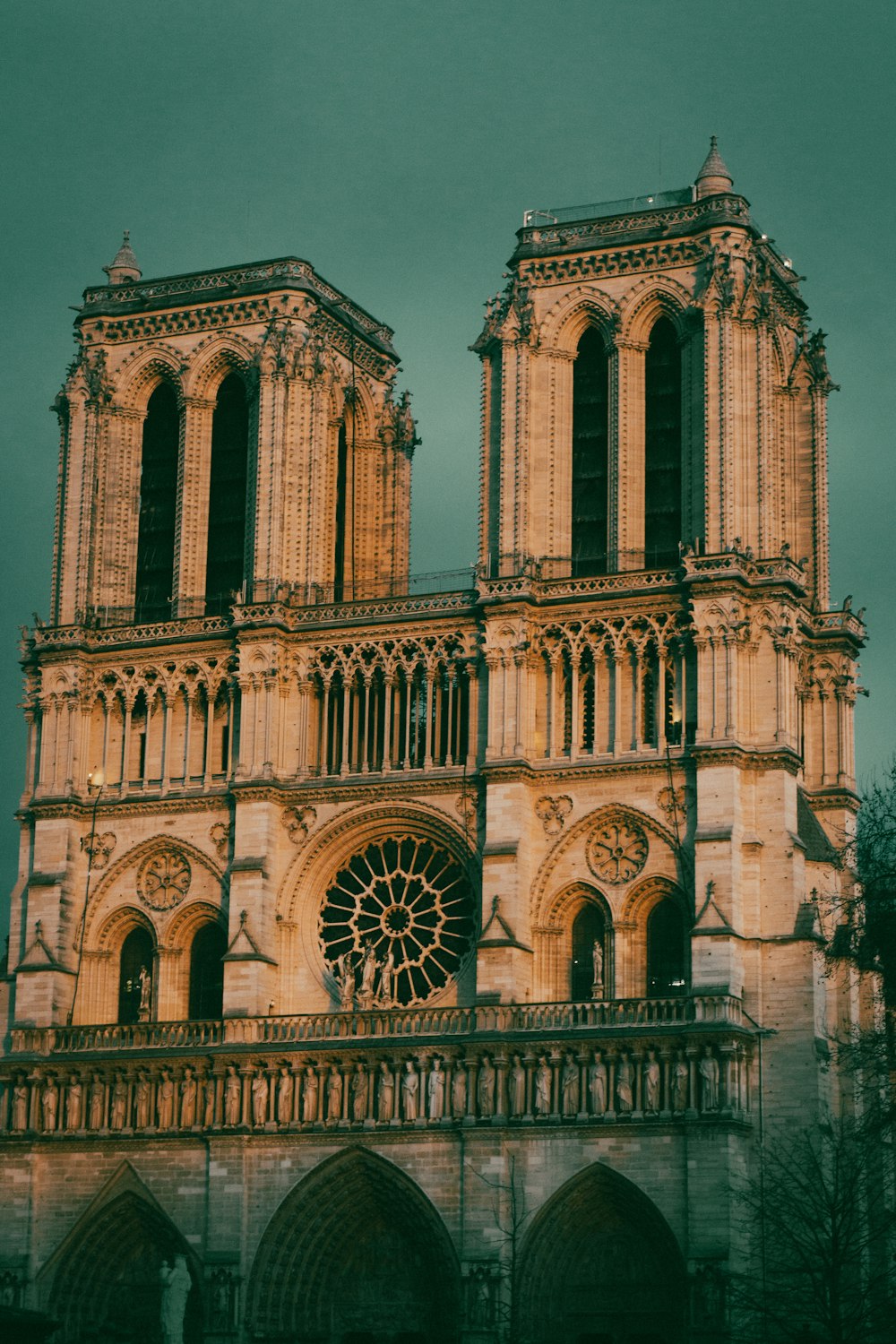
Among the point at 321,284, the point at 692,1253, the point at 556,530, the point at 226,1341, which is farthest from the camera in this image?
the point at 321,284

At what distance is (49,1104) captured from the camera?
202 feet

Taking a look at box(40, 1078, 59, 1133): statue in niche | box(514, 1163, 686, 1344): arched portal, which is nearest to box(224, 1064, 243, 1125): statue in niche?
box(40, 1078, 59, 1133): statue in niche

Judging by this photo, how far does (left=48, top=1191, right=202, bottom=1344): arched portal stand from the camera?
197 ft

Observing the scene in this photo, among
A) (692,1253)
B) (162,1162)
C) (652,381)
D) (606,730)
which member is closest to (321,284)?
(652,381)

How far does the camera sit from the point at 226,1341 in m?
57.7

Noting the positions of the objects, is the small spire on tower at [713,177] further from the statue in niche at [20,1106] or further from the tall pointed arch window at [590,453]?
the statue in niche at [20,1106]

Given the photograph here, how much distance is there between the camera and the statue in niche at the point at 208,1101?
195ft

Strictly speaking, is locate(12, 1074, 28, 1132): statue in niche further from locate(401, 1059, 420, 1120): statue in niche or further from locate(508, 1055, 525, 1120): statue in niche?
locate(508, 1055, 525, 1120): statue in niche

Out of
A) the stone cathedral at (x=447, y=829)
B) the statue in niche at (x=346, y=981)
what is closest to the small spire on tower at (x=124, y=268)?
the stone cathedral at (x=447, y=829)

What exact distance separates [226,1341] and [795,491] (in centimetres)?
2399

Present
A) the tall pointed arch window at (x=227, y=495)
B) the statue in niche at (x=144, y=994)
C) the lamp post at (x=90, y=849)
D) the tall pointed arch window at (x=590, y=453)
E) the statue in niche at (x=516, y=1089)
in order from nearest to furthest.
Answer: the statue in niche at (x=516, y=1089), the tall pointed arch window at (x=590, y=453), the statue in niche at (x=144, y=994), the lamp post at (x=90, y=849), the tall pointed arch window at (x=227, y=495)

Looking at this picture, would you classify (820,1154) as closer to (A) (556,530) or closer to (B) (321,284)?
(A) (556,530)

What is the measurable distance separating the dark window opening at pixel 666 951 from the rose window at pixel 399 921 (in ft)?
14.1

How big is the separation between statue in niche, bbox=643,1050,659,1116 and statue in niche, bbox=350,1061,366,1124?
6646 mm
